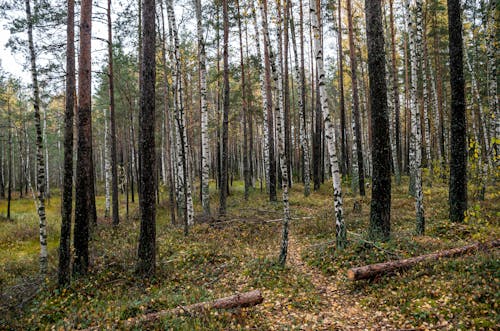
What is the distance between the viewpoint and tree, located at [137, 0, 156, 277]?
7059mm

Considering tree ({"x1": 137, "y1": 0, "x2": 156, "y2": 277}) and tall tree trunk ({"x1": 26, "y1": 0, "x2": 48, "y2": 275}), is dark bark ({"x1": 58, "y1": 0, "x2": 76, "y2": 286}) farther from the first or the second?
tree ({"x1": 137, "y1": 0, "x2": 156, "y2": 277})

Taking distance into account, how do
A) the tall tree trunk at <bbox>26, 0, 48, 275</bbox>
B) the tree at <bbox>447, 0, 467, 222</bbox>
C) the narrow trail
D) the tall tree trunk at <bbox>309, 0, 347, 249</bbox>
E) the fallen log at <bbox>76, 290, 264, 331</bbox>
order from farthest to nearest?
the tree at <bbox>447, 0, 467, 222</bbox>
the tall tree trunk at <bbox>26, 0, 48, 275</bbox>
the tall tree trunk at <bbox>309, 0, 347, 249</bbox>
the fallen log at <bbox>76, 290, 264, 331</bbox>
the narrow trail

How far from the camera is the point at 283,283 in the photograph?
21.5 ft

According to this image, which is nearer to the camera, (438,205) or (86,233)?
(86,233)

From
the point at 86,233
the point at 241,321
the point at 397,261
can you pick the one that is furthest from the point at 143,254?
the point at 397,261

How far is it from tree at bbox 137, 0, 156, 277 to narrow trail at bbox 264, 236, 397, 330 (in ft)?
12.7

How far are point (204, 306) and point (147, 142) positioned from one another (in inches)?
160

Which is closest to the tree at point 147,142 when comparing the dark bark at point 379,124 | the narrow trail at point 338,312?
the narrow trail at point 338,312

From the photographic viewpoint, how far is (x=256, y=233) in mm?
10992

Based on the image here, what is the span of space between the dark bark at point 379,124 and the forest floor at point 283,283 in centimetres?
67

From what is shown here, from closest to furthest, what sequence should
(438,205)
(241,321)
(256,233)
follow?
(241,321), (256,233), (438,205)

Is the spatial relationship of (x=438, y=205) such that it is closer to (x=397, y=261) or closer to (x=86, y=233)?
(x=397, y=261)

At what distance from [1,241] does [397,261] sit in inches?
673

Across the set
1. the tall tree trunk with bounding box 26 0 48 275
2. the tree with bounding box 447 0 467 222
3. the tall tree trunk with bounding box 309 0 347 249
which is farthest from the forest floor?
the tree with bounding box 447 0 467 222
